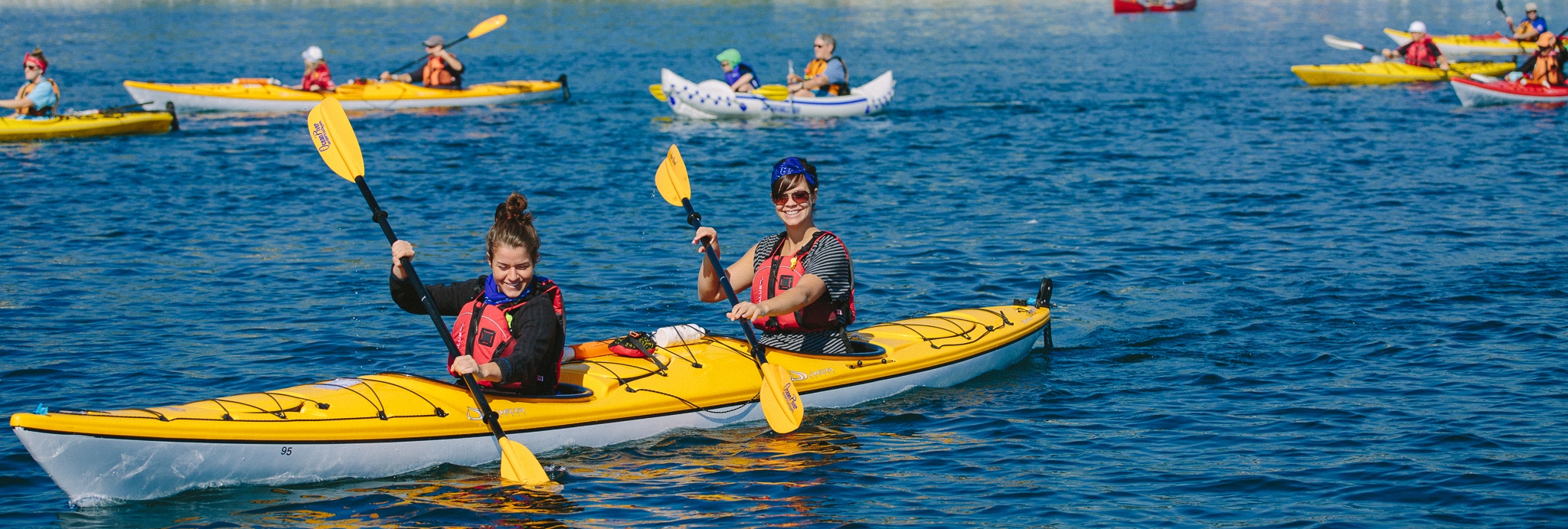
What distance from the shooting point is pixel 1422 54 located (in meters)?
24.2

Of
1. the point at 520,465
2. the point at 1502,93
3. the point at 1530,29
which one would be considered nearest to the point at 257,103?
the point at 520,465

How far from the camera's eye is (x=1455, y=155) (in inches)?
626

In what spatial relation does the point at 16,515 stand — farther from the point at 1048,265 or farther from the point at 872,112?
the point at 872,112

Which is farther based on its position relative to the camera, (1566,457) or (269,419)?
(1566,457)

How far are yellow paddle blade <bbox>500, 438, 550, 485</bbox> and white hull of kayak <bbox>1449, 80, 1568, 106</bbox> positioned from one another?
1845 centimetres

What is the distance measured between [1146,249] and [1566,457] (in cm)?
526

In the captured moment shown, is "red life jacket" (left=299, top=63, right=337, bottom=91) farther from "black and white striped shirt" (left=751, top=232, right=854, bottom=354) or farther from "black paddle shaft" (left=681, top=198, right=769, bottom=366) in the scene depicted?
"black paddle shaft" (left=681, top=198, right=769, bottom=366)

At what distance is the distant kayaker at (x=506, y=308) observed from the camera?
5461 millimetres

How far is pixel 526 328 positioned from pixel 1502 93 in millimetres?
19011

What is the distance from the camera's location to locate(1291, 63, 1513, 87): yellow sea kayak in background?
23.7 metres

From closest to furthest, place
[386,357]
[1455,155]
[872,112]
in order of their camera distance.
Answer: [386,357], [1455,155], [872,112]

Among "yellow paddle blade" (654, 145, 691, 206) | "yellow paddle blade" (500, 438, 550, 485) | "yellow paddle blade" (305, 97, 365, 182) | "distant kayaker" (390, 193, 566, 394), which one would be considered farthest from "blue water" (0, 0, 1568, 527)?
"yellow paddle blade" (305, 97, 365, 182)

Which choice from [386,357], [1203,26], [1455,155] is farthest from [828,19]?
[386,357]

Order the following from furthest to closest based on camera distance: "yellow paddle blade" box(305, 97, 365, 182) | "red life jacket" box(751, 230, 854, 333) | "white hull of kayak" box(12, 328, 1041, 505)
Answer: "yellow paddle blade" box(305, 97, 365, 182)
"red life jacket" box(751, 230, 854, 333)
"white hull of kayak" box(12, 328, 1041, 505)
